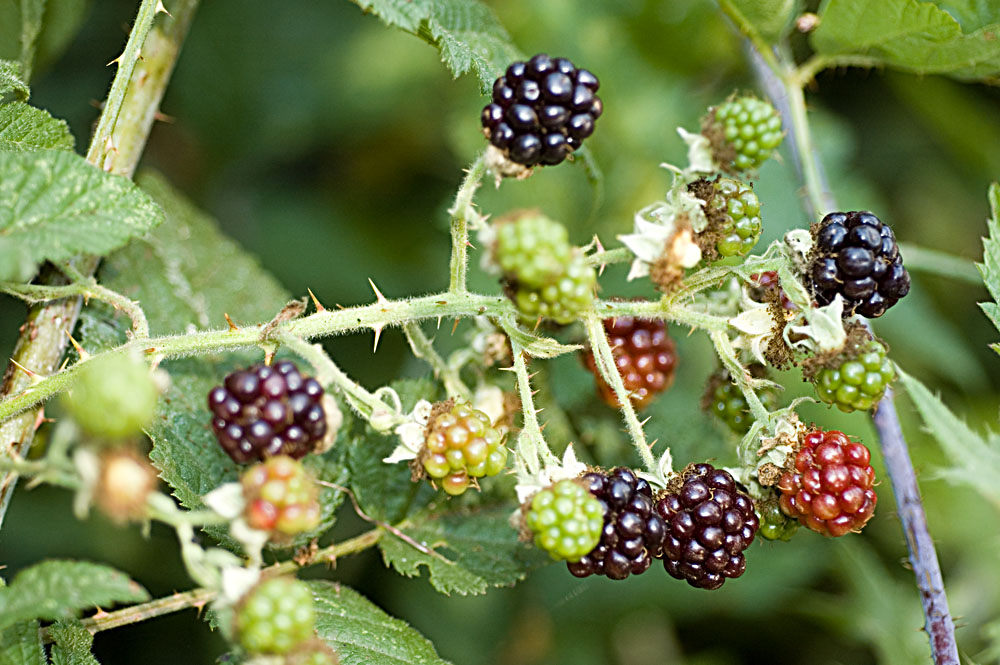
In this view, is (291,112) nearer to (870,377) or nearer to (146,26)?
(146,26)

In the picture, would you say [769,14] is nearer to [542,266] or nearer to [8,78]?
[542,266]

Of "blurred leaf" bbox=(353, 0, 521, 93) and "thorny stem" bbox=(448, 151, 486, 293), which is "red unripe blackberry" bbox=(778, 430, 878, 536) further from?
"blurred leaf" bbox=(353, 0, 521, 93)

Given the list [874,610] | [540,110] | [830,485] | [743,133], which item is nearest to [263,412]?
[540,110]

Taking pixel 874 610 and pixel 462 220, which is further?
pixel 874 610

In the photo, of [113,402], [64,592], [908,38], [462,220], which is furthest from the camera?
[908,38]

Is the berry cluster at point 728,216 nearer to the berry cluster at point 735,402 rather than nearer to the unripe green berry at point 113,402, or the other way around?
the berry cluster at point 735,402

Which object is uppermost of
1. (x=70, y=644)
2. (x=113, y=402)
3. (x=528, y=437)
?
(x=113, y=402)
